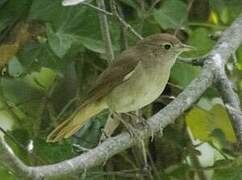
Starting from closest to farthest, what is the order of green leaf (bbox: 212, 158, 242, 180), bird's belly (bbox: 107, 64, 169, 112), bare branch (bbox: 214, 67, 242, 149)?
bare branch (bbox: 214, 67, 242, 149), green leaf (bbox: 212, 158, 242, 180), bird's belly (bbox: 107, 64, 169, 112)

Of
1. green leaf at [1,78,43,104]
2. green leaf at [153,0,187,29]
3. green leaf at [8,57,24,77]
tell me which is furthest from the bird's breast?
green leaf at [1,78,43,104]

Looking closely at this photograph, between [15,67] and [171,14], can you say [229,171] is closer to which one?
[171,14]

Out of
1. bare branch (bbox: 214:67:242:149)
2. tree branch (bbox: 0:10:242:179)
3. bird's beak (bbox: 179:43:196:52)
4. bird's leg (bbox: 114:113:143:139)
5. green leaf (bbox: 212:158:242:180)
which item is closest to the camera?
tree branch (bbox: 0:10:242:179)

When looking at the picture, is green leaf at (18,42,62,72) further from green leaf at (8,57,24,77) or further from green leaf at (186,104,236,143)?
green leaf at (186,104,236,143)

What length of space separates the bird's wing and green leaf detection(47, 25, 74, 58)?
201mm

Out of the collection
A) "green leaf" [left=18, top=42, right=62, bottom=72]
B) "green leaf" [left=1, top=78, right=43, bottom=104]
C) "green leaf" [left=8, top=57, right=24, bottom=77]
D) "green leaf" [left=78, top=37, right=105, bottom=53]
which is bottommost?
"green leaf" [left=1, top=78, right=43, bottom=104]

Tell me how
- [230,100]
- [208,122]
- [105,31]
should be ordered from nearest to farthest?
[230,100] < [105,31] < [208,122]

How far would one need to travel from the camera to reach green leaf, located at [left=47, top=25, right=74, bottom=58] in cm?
309

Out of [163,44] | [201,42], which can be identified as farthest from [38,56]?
[201,42]

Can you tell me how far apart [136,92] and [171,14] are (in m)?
0.45

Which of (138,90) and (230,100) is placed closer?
(230,100)

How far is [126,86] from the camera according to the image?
326cm

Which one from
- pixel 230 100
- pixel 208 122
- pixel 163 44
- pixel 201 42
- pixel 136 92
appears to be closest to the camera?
pixel 230 100

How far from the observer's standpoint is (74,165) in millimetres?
2137
